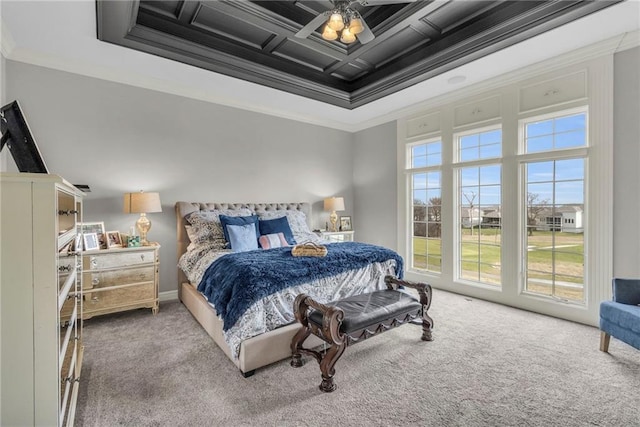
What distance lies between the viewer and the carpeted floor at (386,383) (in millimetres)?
1732

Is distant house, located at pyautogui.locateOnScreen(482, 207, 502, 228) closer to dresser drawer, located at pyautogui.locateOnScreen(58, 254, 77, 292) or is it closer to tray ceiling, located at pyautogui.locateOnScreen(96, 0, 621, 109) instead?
tray ceiling, located at pyautogui.locateOnScreen(96, 0, 621, 109)

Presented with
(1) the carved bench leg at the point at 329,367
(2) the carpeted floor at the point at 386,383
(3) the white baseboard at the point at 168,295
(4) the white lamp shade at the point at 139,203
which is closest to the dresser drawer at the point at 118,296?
(2) the carpeted floor at the point at 386,383

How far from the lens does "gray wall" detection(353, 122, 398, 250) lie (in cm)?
516

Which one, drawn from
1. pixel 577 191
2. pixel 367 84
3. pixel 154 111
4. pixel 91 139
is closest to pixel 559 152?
pixel 577 191

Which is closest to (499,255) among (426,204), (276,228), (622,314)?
(426,204)

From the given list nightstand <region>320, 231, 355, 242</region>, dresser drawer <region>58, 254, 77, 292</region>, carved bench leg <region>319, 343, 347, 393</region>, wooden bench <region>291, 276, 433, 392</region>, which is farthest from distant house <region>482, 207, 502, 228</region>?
dresser drawer <region>58, 254, 77, 292</region>

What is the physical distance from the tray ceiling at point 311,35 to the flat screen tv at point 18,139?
62.9 inches

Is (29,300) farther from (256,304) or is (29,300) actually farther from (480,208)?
(480,208)

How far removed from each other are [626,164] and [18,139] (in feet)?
15.5

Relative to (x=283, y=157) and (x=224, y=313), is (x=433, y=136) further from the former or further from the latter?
(x=224, y=313)

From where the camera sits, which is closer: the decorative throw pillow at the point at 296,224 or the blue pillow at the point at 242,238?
the blue pillow at the point at 242,238

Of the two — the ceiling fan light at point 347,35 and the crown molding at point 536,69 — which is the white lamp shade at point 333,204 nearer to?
the crown molding at point 536,69

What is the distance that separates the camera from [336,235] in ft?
17.4

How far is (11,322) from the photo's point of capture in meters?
1.06
